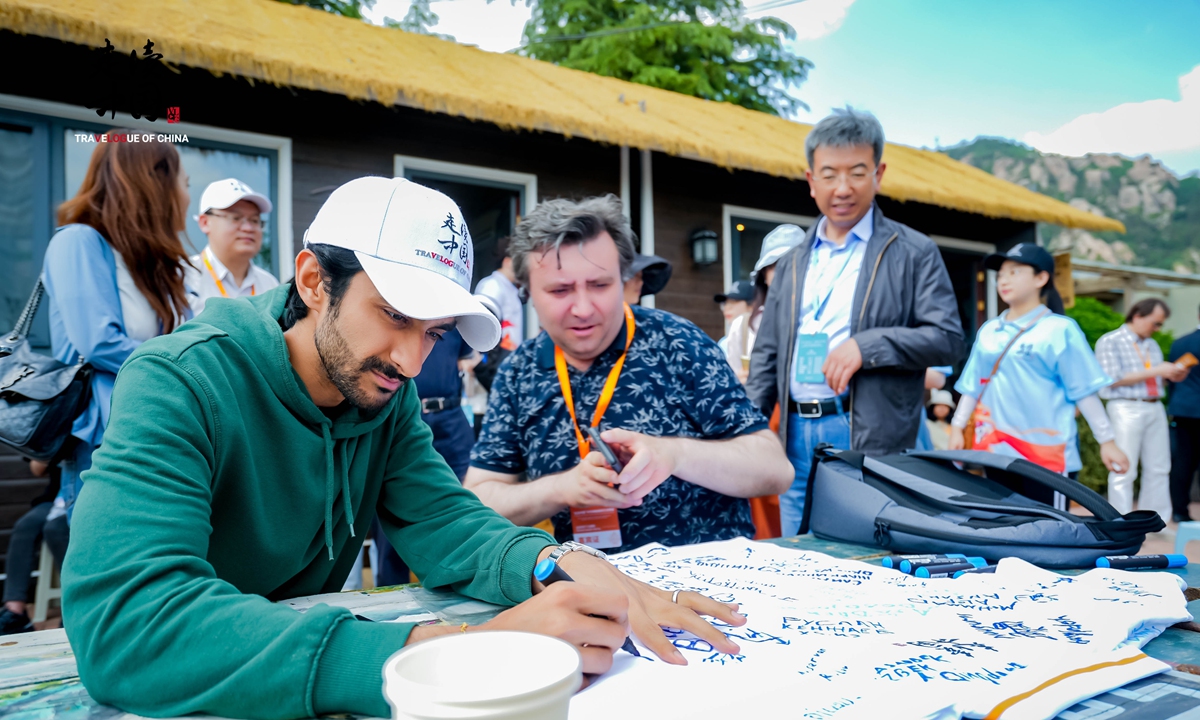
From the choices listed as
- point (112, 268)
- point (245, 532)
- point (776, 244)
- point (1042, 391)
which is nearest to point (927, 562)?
point (245, 532)

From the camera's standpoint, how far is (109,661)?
0.81 meters

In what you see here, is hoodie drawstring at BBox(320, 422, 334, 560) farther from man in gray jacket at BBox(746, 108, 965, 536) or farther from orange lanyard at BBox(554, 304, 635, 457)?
man in gray jacket at BBox(746, 108, 965, 536)

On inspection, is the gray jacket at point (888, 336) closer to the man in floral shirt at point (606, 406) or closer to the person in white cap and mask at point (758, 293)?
the man in floral shirt at point (606, 406)

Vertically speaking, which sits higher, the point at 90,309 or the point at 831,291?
the point at 831,291

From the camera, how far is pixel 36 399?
7.30 feet

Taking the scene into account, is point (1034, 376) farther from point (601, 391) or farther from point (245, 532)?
point (245, 532)

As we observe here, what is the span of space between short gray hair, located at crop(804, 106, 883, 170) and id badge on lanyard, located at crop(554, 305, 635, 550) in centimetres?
129

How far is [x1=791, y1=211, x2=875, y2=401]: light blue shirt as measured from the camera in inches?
113

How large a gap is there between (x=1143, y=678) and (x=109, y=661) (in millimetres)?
1240

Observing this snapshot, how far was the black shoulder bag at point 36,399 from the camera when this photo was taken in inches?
87.0

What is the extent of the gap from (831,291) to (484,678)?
105 inches

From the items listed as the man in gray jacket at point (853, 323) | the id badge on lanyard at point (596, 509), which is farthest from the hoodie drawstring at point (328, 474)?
the man in gray jacket at point (853, 323)

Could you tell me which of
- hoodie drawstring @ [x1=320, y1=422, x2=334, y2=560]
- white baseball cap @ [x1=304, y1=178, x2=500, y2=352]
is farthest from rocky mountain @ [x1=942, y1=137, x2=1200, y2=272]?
hoodie drawstring @ [x1=320, y1=422, x2=334, y2=560]

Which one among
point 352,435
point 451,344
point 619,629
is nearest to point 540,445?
point 352,435
